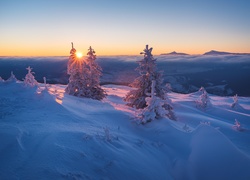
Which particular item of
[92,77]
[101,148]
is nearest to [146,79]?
[92,77]

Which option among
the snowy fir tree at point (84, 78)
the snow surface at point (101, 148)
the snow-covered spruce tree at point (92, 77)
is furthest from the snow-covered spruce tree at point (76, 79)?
the snow surface at point (101, 148)

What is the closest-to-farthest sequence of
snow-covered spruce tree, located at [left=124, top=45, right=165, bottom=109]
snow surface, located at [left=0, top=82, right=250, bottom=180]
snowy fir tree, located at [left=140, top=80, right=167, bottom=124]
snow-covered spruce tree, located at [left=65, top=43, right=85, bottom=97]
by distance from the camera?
snow surface, located at [left=0, top=82, right=250, bottom=180] < snowy fir tree, located at [left=140, top=80, right=167, bottom=124] < snow-covered spruce tree, located at [left=124, top=45, right=165, bottom=109] < snow-covered spruce tree, located at [left=65, top=43, right=85, bottom=97]

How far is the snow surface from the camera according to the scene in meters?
5.74

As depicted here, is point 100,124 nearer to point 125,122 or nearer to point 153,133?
point 125,122

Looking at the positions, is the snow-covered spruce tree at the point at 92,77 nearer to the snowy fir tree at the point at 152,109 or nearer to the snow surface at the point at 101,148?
the snow surface at the point at 101,148

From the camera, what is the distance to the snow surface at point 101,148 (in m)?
5.74

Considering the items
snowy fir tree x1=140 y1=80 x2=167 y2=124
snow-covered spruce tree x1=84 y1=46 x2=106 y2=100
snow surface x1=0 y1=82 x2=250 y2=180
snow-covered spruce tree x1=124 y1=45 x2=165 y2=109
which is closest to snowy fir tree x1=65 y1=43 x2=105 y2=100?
snow-covered spruce tree x1=84 y1=46 x2=106 y2=100

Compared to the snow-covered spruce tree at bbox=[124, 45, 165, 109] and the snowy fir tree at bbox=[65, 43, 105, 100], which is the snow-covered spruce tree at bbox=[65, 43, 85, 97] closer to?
the snowy fir tree at bbox=[65, 43, 105, 100]

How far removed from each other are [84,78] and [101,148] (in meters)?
16.5

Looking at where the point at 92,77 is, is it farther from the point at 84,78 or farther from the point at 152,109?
the point at 152,109

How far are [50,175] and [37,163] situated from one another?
2.10 ft

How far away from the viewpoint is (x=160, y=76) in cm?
1880

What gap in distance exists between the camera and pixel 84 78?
2283 centimetres

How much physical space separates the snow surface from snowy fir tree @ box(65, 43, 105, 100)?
10779 mm
